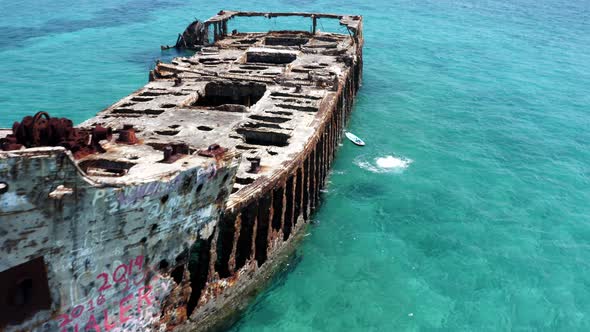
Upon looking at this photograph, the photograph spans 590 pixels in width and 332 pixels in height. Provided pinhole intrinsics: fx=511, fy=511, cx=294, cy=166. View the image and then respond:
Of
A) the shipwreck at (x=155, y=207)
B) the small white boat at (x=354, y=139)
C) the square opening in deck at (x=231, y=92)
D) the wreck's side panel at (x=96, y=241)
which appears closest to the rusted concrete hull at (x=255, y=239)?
the shipwreck at (x=155, y=207)

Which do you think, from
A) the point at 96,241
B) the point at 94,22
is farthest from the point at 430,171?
the point at 94,22

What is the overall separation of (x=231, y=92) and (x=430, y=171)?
1131 cm

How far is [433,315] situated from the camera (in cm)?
1723

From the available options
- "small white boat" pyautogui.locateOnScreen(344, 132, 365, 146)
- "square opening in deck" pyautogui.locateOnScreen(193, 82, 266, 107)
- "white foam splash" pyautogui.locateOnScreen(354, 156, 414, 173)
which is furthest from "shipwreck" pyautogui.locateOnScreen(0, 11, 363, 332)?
"small white boat" pyautogui.locateOnScreen(344, 132, 365, 146)

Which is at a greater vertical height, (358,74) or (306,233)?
(358,74)

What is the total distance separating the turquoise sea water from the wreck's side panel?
392cm

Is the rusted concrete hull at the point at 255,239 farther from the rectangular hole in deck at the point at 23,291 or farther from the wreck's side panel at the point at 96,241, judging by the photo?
the rectangular hole in deck at the point at 23,291

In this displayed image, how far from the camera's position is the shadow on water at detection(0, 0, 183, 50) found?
49.3 m

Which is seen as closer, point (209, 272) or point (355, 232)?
point (209, 272)

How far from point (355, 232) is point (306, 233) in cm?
217

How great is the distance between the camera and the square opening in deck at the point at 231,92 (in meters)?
26.5

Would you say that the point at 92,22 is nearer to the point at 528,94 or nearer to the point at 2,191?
the point at 528,94

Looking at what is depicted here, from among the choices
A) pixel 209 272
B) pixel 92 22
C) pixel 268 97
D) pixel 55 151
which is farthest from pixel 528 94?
pixel 92 22

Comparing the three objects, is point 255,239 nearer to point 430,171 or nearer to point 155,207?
point 155,207
